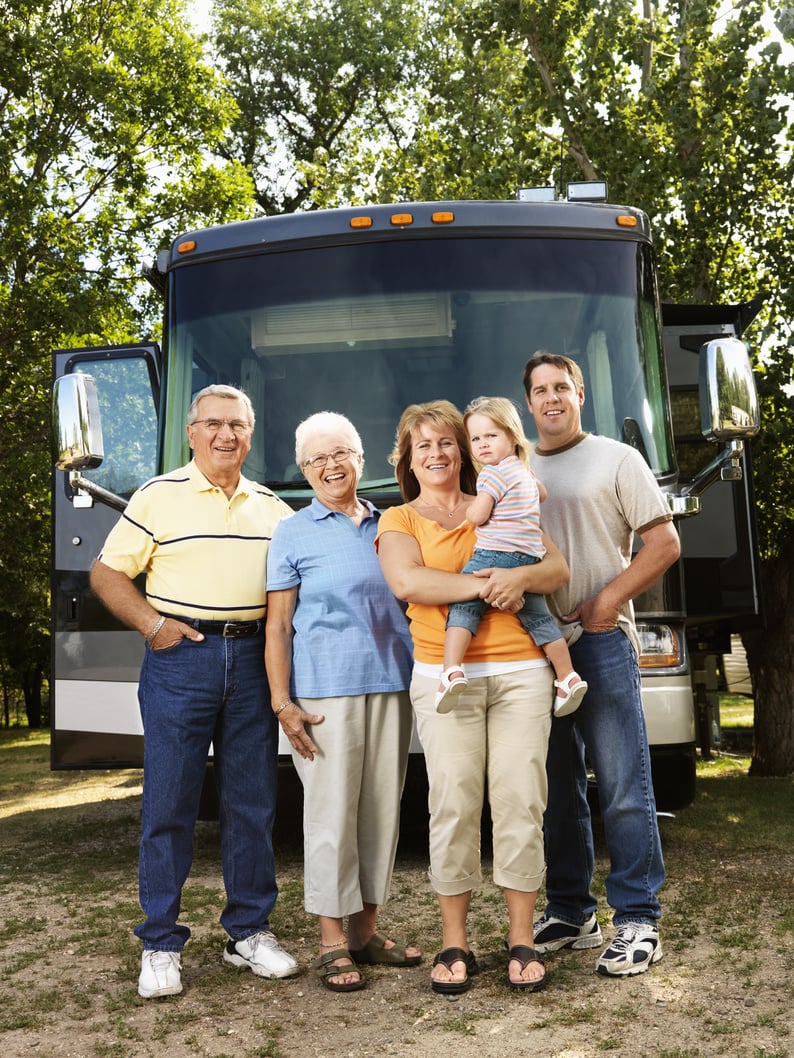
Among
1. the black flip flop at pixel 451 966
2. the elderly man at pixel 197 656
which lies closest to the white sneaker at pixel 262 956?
the elderly man at pixel 197 656

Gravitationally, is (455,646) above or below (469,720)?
above

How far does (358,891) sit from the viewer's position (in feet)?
13.6

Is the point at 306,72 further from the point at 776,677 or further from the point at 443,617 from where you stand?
the point at 443,617

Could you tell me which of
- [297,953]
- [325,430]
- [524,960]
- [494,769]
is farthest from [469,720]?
[297,953]

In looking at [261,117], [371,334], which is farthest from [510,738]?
[261,117]

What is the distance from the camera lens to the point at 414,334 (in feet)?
18.4

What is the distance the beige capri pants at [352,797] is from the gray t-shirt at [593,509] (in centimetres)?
73

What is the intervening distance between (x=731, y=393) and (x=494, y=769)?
2.01 metres

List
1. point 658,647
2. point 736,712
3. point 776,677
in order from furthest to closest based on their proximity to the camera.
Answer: point 736,712
point 776,677
point 658,647

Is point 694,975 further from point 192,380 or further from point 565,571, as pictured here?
point 192,380

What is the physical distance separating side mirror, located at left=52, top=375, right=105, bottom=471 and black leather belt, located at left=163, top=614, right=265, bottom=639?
1.26 metres

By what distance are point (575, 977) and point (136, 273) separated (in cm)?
1205

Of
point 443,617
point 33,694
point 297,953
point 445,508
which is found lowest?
point 33,694

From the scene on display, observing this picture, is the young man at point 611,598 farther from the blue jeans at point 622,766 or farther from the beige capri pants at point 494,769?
the beige capri pants at point 494,769
